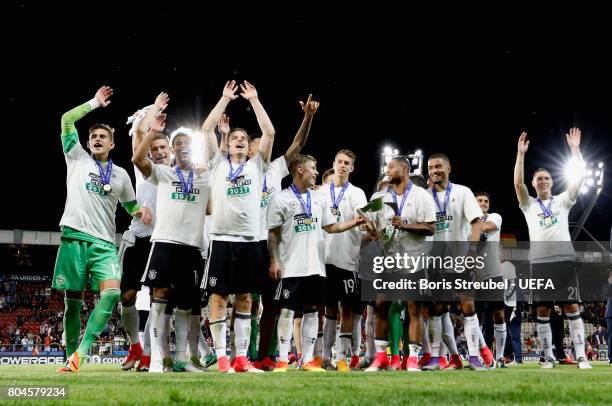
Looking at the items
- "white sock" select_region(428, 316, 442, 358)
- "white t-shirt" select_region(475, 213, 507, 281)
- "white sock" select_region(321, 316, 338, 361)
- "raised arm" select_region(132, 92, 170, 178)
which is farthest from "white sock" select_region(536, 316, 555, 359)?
"raised arm" select_region(132, 92, 170, 178)

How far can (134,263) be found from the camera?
28.9 feet

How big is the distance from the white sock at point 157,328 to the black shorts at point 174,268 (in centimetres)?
24

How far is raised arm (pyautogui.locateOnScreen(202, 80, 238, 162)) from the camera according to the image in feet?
24.5

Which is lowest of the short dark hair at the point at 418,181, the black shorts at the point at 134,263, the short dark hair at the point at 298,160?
the black shorts at the point at 134,263

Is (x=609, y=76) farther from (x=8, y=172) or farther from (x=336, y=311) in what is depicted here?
(x=8, y=172)

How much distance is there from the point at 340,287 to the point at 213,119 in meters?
2.80

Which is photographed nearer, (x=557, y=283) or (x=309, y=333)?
(x=309, y=333)

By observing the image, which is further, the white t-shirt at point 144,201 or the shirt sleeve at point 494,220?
the shirt sleeve at point 494,220

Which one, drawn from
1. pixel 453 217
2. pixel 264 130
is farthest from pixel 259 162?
pixel 453 217

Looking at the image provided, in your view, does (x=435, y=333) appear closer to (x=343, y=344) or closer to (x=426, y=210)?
(x=343, y=344)

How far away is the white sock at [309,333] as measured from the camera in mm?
7914

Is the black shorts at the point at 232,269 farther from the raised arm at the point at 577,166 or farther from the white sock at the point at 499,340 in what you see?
the raised arm at the point at 577,166

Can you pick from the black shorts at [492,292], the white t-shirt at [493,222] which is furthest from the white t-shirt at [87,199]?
the white t-shirt at [493,222]

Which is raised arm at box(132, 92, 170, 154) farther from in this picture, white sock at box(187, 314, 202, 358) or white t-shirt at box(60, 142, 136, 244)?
white sock at box(187, 314, 202, 358)
